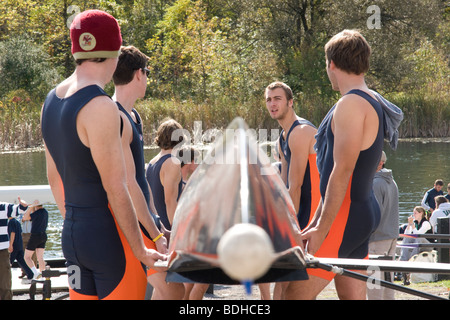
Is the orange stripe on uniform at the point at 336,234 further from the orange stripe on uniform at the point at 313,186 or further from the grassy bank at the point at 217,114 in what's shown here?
the grassy bank at the point at 217,114

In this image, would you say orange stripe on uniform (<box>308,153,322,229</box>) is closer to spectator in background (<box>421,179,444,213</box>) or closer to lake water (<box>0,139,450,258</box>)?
spectator in background (<box>421,179,444,213</box>)

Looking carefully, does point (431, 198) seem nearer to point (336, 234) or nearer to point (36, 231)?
point (36, 231)

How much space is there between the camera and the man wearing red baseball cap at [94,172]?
2.56 m

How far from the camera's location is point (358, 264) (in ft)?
8.85

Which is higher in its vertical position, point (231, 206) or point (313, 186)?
point (231, 206)

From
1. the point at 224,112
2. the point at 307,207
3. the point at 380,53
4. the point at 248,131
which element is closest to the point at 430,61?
the point at 380,53

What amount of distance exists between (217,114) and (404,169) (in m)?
10.1

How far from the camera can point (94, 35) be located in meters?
2.67

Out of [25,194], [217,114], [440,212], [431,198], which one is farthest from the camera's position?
[217,114]

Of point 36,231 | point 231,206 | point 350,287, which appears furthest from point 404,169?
point 231,206

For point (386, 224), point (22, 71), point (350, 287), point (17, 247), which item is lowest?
point (17, 247)

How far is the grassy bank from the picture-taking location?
95.2 ft

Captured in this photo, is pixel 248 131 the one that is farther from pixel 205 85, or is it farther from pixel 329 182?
pixel 205 85

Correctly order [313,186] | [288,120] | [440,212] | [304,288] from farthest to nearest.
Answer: [440,212], [288,120], [313,186], [304,288]
